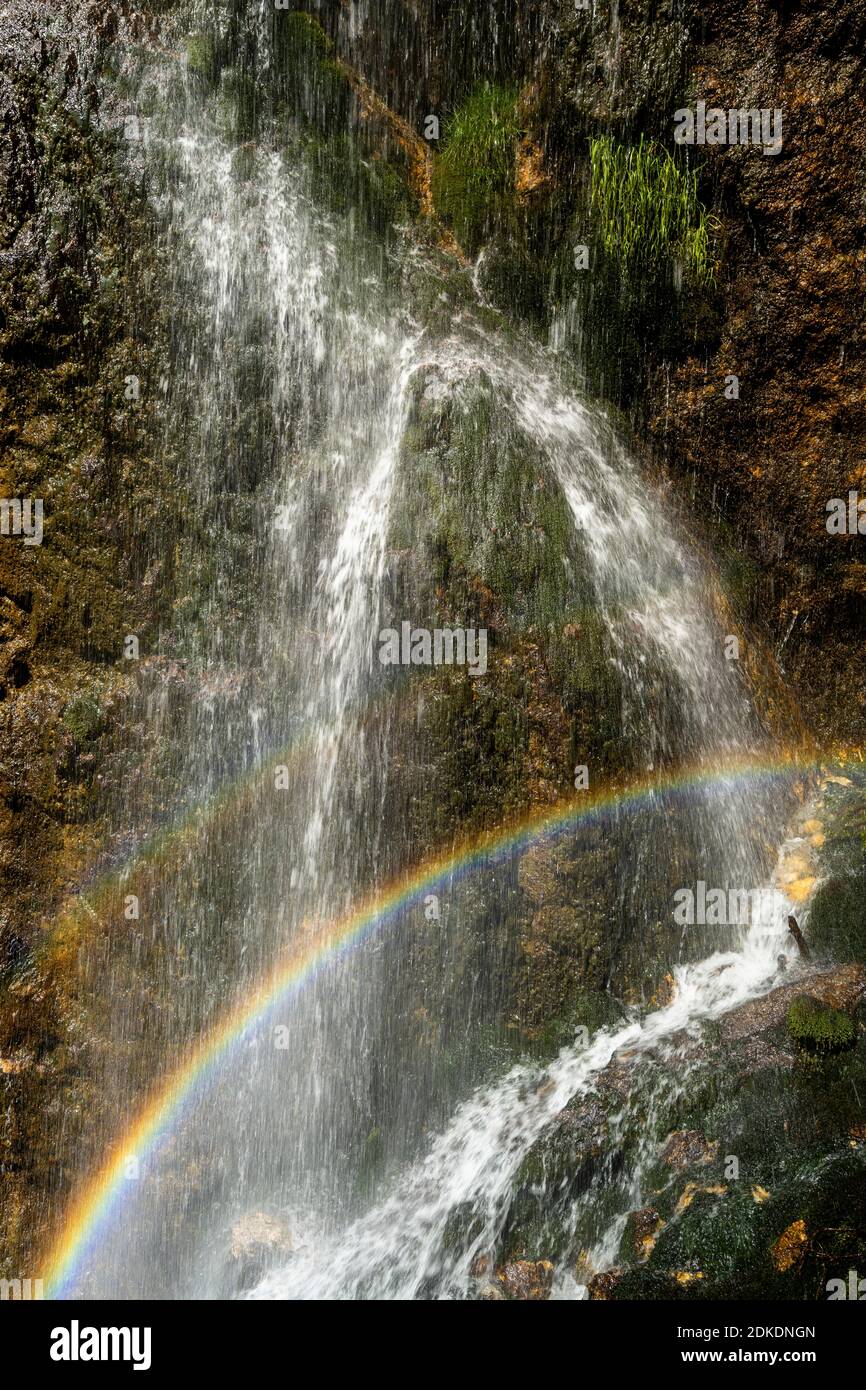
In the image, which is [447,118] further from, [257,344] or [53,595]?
[53,595]

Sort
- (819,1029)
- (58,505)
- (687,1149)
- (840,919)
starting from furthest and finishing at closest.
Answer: (58,505), (840,919), (819,1029), (687,1149)

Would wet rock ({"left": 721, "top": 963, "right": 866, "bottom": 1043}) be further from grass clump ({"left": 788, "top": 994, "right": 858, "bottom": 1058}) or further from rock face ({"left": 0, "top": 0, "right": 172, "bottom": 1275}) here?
rock face ({"left": 0, "top": 0, "right": 172, "bottom": 1275})

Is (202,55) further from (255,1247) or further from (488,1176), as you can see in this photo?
(255,1247)

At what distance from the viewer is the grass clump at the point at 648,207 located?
7.20 m

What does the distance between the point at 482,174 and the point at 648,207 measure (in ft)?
3.82

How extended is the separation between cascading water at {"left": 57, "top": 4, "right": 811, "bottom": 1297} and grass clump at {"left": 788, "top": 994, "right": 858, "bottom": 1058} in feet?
2.33

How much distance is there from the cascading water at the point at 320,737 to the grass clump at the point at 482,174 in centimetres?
79

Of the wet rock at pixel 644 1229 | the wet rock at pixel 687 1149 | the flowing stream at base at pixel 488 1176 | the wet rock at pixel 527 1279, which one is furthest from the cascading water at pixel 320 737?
the wet rock at pixel 644 1229

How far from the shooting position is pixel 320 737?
20.5ft

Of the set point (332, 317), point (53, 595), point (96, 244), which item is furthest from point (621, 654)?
point (96, 244)

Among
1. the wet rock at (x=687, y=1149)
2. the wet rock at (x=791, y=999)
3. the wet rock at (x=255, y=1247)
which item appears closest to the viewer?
the wet rock at (x=687, y=1149)

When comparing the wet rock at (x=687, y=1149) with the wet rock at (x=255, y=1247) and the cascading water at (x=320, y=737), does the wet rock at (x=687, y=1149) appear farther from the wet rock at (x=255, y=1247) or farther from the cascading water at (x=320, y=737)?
the wet rock at (x=255, y=1247)

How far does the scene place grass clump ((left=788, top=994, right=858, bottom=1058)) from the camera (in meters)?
5.05

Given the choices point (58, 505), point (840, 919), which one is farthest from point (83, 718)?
point (840, 919)
